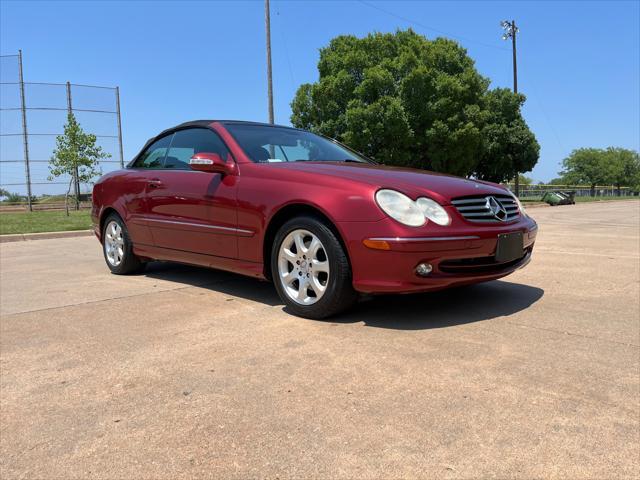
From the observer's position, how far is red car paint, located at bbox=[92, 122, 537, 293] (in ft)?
10.8

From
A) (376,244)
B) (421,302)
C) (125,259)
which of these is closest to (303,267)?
(376,244)

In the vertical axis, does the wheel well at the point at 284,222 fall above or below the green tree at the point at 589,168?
below

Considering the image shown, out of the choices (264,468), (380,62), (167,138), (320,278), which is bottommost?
(264,468)

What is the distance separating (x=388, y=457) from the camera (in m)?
1.89

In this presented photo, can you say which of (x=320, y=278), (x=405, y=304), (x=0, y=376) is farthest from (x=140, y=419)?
(x=405, y=304)

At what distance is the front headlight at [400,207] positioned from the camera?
3.29 m

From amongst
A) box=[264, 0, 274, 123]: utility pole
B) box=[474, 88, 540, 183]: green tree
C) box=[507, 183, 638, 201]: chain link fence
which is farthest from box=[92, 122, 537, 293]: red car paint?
box=[507, 183, 638, 201]: chain link fence

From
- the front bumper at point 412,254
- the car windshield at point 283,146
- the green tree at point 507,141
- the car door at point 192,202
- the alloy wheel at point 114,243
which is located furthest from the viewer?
the green tree at point 507,141

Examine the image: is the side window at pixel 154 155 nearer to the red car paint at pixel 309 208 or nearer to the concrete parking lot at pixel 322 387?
the red car paint at pixel 309 208

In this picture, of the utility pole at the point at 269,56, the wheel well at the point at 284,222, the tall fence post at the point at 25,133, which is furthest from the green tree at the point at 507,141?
the wheel well at the point at 284,222

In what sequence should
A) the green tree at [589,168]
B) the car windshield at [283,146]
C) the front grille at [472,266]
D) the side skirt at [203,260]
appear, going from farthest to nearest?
1. the green tree at [589,168]
2. the car windshield at [283,146]
3. the side skirt at [203,260]
4. the front grille at [472,266]

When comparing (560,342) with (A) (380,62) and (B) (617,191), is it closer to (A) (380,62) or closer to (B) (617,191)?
(A) (380,62)

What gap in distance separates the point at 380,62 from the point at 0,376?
27.7 meters

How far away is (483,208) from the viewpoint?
361 cm
